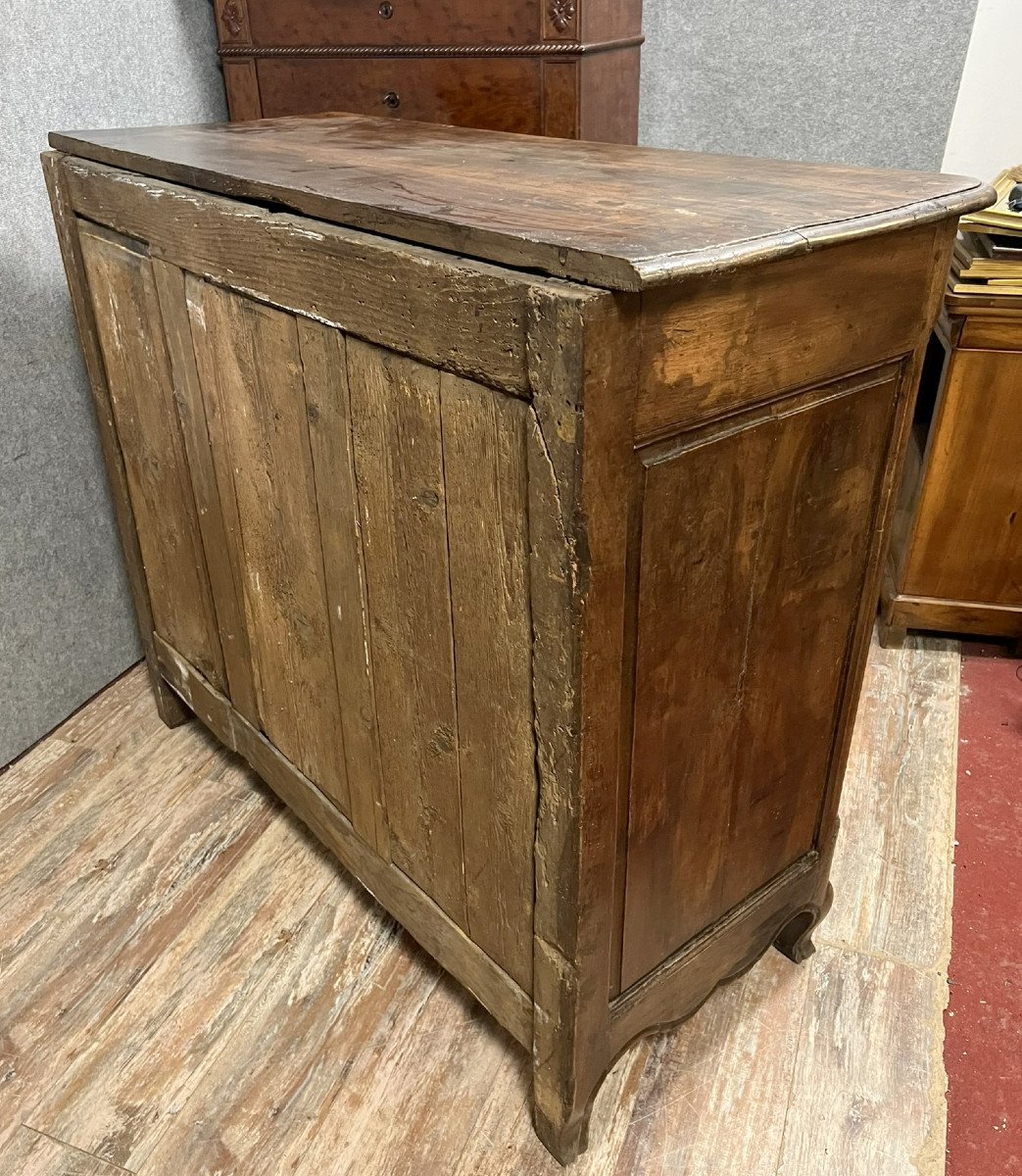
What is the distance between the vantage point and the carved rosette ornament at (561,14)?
1467 mm

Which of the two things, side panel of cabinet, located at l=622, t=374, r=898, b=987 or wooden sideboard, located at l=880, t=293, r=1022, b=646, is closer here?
side panel of cabinet, located at l=622, t=374, r=898, b=987

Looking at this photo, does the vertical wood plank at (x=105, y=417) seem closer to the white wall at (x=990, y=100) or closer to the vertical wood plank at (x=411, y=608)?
the vertical wood plank at (x=411, y=608)

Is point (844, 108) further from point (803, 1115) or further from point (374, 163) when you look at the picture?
point (803, 1115)

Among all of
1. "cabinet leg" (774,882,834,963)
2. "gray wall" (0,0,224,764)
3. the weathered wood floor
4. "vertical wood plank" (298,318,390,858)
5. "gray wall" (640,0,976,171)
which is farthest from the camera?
"gray wall" (640,0,976,171)

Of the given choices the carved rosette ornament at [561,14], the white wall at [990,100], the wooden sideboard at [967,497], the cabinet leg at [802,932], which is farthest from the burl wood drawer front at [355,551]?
the white wall at [990,100]

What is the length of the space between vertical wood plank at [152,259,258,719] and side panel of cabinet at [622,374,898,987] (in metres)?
0.65

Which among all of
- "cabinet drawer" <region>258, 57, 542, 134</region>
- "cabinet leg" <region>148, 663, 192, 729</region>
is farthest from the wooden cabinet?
"cabinet leg" <region>148, 663, 192, 729</region>

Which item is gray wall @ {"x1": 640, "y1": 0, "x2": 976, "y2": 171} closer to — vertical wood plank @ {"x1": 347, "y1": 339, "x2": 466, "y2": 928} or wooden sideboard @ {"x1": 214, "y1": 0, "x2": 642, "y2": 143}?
wooden sideboard @ {"x1": 214, "y1": 0, "x2": 642, "y2": 143}

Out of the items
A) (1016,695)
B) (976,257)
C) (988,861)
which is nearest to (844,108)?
(976,257)

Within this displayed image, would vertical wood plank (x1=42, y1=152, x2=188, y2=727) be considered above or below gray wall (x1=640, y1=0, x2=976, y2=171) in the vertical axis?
below

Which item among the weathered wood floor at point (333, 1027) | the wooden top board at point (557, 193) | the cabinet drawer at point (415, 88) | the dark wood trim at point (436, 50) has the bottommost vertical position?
the weathered wood floor at point (333, 1027)

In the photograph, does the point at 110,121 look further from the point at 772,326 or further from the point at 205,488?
the point at 772,326

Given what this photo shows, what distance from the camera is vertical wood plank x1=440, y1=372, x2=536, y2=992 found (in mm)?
775

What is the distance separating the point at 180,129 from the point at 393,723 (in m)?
0.89
